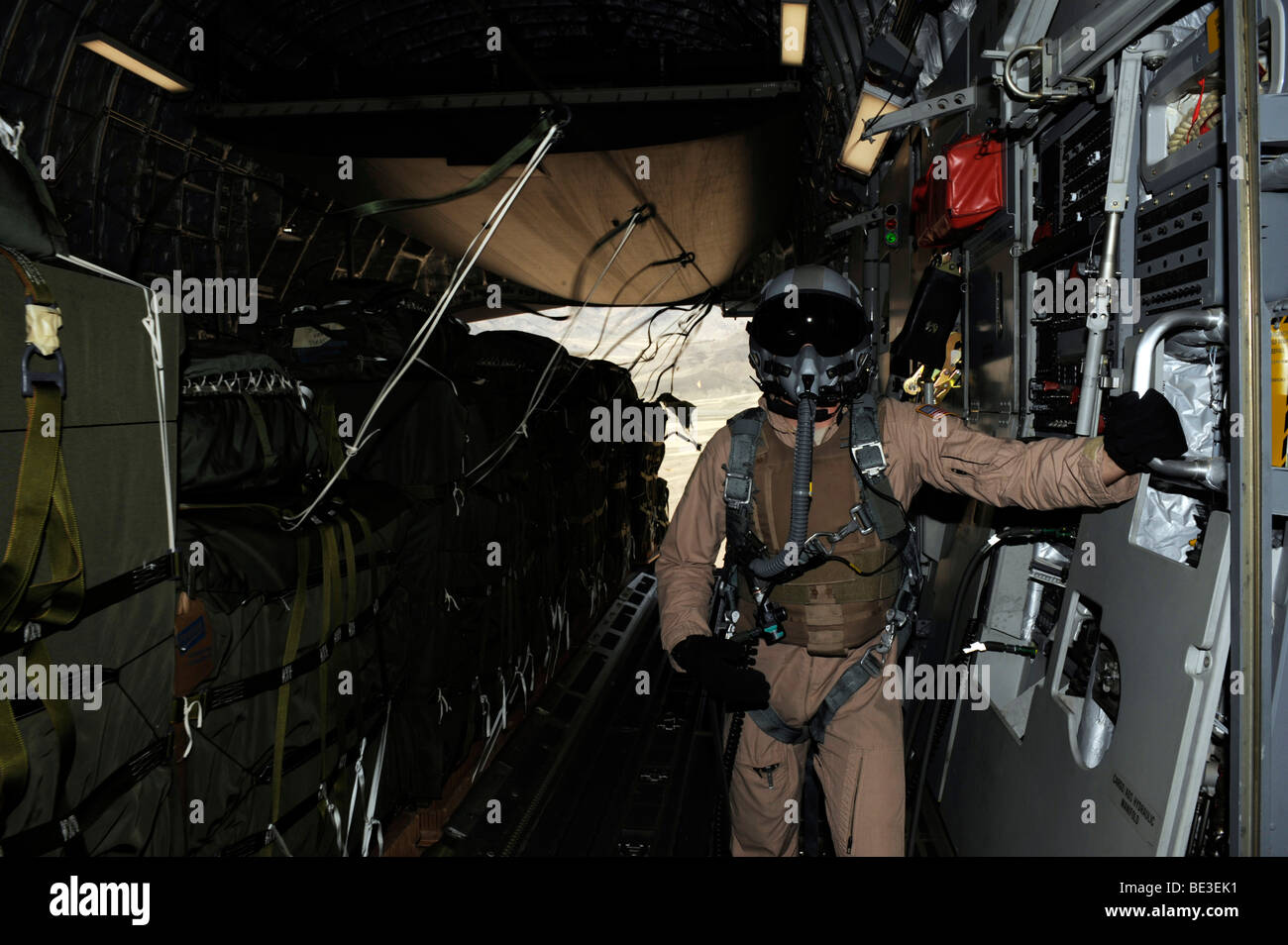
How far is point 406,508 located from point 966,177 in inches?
115

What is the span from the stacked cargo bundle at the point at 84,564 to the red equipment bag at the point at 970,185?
315 cm

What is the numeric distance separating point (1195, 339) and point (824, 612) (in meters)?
1.38

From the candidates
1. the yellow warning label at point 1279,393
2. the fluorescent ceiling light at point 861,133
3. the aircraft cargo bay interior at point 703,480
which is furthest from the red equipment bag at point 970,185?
the yellow warning label at point 1279,393

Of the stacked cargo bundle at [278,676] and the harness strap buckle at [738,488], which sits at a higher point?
the harness strap buckle at [738,488]

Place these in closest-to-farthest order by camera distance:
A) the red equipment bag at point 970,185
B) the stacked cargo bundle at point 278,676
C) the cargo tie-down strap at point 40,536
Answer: the cargo tie-down strap at point 40,536 < the stacked cargo bundle at point 278,676 < the red equipment bag at point 970,185

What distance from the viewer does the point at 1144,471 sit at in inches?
78.8

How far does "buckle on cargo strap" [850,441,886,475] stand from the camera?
255 centimetres

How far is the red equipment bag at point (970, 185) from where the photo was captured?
3.39 m

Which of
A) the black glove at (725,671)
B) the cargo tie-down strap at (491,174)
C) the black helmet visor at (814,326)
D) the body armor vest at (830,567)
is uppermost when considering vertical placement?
the cargo tie-down strap at (491,174)

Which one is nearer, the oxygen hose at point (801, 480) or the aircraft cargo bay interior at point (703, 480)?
the aircraft cargo bay interior at point (703, 480)

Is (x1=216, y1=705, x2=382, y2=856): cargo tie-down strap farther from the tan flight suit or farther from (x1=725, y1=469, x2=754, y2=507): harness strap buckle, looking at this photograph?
(x1=725, y1=469, x2=754, y2=507): harness strap buckle

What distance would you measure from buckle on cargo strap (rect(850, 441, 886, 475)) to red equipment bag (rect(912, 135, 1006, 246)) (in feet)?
5.10

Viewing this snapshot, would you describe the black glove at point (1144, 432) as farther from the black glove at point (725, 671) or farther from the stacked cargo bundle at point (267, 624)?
the stacked cargo bundle at point (267, 624)

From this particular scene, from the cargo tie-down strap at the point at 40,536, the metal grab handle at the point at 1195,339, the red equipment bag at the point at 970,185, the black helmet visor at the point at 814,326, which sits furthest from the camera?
the red equipment bag at the point at 970,185
